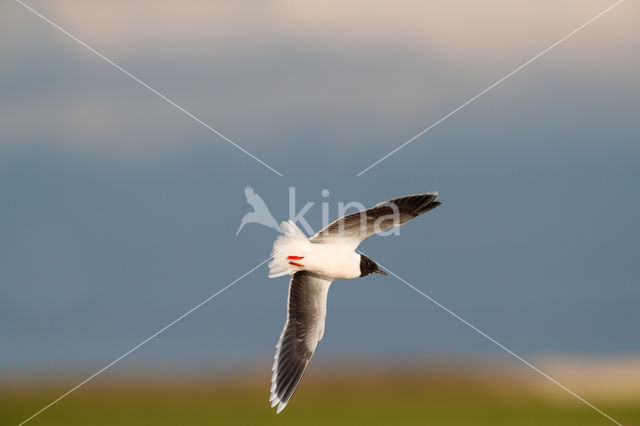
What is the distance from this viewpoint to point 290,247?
7820mm

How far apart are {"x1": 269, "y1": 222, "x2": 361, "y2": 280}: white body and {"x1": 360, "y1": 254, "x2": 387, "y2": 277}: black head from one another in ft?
0.64

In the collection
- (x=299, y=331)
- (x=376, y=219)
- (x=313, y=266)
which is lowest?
(x=299, y=331)

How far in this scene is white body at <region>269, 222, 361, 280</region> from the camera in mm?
7809

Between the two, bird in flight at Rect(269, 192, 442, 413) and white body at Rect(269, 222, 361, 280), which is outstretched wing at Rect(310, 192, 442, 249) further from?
white body at Rect(269, 222, 361, 280)

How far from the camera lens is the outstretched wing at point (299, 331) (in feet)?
28.2

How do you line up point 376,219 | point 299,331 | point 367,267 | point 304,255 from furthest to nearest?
point 299,331 → point 367,267 → point 304,255 → point 376,219

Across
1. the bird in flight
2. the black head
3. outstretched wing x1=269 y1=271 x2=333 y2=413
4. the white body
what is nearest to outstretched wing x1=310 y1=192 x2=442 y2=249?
the bird in flight

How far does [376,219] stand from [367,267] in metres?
0.91

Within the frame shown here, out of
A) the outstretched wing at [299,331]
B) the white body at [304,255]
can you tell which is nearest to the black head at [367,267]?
the white body at [304,255]

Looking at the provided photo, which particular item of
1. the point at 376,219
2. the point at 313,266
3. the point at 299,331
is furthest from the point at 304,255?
the point at 299,331

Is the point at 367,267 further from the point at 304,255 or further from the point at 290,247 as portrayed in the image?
the point at 290,247

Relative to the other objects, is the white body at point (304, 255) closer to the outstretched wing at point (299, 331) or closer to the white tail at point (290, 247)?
the white tail at point (290, 247)

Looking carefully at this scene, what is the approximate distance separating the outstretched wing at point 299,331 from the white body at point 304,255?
2.26 ft

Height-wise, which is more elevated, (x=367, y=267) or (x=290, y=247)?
(x=290, y=247)
